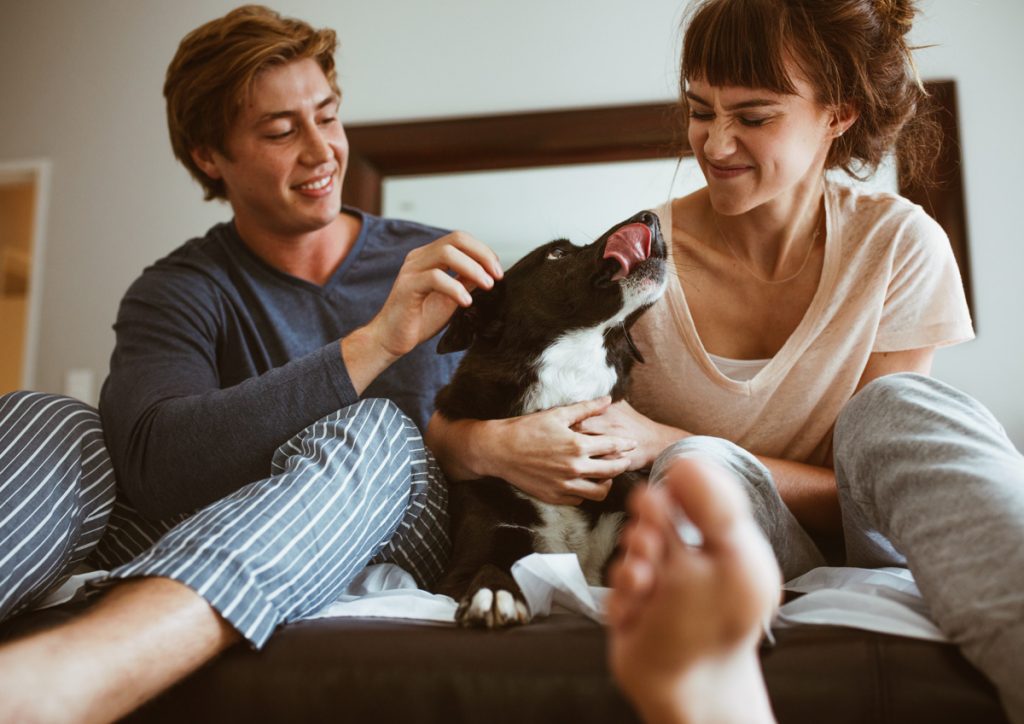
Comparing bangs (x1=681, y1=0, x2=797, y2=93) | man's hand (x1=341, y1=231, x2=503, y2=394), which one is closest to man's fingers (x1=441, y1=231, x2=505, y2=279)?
man's hand (x1=341, y1=231, x2=503, y2=394)

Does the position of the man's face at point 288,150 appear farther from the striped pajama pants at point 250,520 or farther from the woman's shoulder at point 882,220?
the woman's shoulder at point 882,220

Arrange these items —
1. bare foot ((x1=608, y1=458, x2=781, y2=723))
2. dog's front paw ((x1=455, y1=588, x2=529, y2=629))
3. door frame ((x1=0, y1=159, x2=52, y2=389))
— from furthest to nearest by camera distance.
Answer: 1. door frame ((x1=0, y1=159, x2=52, y2=389))
2. dog's front paw ((x1=455, y1=588, x2=529, y2=629))
3. bare foot ((x1=608, y1=458, x2=781, y2=723))

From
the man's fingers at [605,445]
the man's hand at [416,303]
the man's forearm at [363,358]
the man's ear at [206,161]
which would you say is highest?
the man's ear at [206,161]

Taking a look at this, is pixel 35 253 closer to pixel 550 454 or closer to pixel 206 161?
pixel 206 161

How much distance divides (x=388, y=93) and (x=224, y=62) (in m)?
1.45

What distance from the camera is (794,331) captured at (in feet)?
4.55

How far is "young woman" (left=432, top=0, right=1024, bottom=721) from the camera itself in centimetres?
123

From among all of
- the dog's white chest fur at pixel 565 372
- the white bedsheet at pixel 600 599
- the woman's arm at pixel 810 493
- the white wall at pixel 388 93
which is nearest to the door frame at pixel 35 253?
the white wall at pixel 388 93

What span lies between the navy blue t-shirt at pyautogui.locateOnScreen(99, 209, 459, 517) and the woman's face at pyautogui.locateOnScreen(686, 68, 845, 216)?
65 cm

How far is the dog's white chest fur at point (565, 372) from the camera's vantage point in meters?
1.33

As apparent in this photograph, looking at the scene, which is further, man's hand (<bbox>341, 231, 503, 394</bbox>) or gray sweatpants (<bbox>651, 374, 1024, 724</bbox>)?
man's hand (<bbox>341, 231, 503, 394</bbox>)

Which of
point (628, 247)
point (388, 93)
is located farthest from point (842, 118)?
point (388, 93)

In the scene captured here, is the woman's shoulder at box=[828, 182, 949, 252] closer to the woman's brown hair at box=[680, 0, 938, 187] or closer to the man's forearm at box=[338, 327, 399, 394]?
the woman's brown hair at box=[680, 0, 938, 187]

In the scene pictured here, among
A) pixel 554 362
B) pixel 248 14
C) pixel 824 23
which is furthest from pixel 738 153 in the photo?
pixel 248 14
